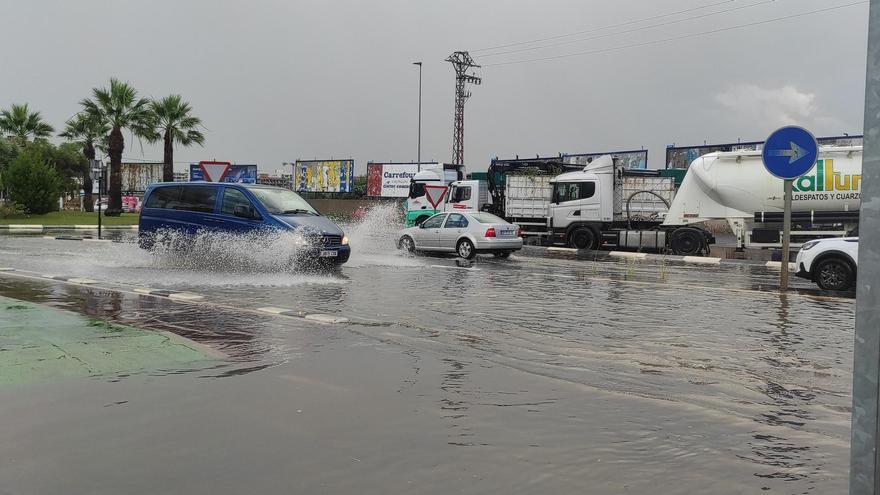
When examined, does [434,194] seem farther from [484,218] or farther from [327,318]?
[327,318]

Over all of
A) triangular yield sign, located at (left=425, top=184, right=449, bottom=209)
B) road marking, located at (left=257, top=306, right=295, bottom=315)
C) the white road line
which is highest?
triangular yield sign, located at (left=425, top=184, right=449, bottom=209)

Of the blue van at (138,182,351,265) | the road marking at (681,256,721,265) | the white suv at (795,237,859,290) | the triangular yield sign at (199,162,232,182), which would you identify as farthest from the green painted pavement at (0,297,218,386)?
the road marking at (681,256,721,265)

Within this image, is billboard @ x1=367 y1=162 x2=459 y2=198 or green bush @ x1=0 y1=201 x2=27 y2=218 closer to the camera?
green bush @ x1=0 y1=201 x2=27 y2=218

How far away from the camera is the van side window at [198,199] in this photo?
16375 mm

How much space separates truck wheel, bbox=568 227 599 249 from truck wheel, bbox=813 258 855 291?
485 inches

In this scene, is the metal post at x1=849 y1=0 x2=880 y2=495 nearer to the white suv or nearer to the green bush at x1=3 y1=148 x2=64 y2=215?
the white suv

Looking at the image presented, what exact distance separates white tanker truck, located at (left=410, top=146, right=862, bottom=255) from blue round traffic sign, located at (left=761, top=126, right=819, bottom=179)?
33.3ft

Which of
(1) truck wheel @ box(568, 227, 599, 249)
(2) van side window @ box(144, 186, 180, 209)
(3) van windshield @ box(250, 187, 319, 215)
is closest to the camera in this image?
(3) van windshield @ box(250, 187, 319, 215)

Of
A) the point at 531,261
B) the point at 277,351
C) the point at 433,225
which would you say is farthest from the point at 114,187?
the point at 277,351

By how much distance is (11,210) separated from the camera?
4541cm

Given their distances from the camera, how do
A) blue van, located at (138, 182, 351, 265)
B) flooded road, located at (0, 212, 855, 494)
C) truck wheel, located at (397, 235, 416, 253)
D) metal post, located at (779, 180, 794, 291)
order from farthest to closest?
truck wheel, located at (397, 235, 416, 253) → blue van, located at (138, 182, 351, 265) → metal post, located at (779, 180, 794, 291) → flooded road, located at (0, 212, 855, 494)

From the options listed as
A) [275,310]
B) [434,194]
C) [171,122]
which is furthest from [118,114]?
[275,310]

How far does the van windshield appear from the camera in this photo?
15934 millimetres

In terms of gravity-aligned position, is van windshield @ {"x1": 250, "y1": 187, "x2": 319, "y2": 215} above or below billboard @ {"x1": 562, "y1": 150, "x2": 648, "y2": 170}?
below
